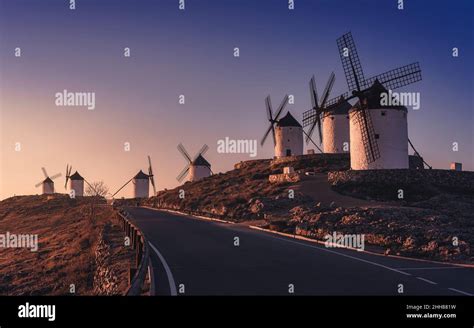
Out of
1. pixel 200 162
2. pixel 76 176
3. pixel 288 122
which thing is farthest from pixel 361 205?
pixel 76 176

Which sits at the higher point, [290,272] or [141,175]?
[141,175]

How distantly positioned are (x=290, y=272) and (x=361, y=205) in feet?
85.8

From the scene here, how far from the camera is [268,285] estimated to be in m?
12.8

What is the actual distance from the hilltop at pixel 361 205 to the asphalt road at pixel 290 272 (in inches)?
156

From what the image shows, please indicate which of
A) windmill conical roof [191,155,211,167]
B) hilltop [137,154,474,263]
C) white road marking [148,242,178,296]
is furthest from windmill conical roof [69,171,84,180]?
white road marking [148,242,178,296]

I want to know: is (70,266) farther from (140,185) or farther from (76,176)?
(76,176)

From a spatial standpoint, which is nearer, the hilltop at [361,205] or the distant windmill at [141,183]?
the hilltop at [361,205]

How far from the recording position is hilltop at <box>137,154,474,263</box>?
75.7 feet

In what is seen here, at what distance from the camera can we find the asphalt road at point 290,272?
1227cm

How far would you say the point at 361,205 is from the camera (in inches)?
1564

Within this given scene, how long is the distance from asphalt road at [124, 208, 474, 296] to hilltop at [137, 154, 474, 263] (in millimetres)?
3961

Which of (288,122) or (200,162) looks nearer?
(288,122)

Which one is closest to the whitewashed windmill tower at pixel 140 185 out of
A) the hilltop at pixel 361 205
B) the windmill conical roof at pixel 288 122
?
the hilltop at pixel 361 205

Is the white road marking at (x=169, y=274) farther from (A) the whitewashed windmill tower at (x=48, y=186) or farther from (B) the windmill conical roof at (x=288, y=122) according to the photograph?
(A) the whitewashed windmill tower at (x=48, y=186)
